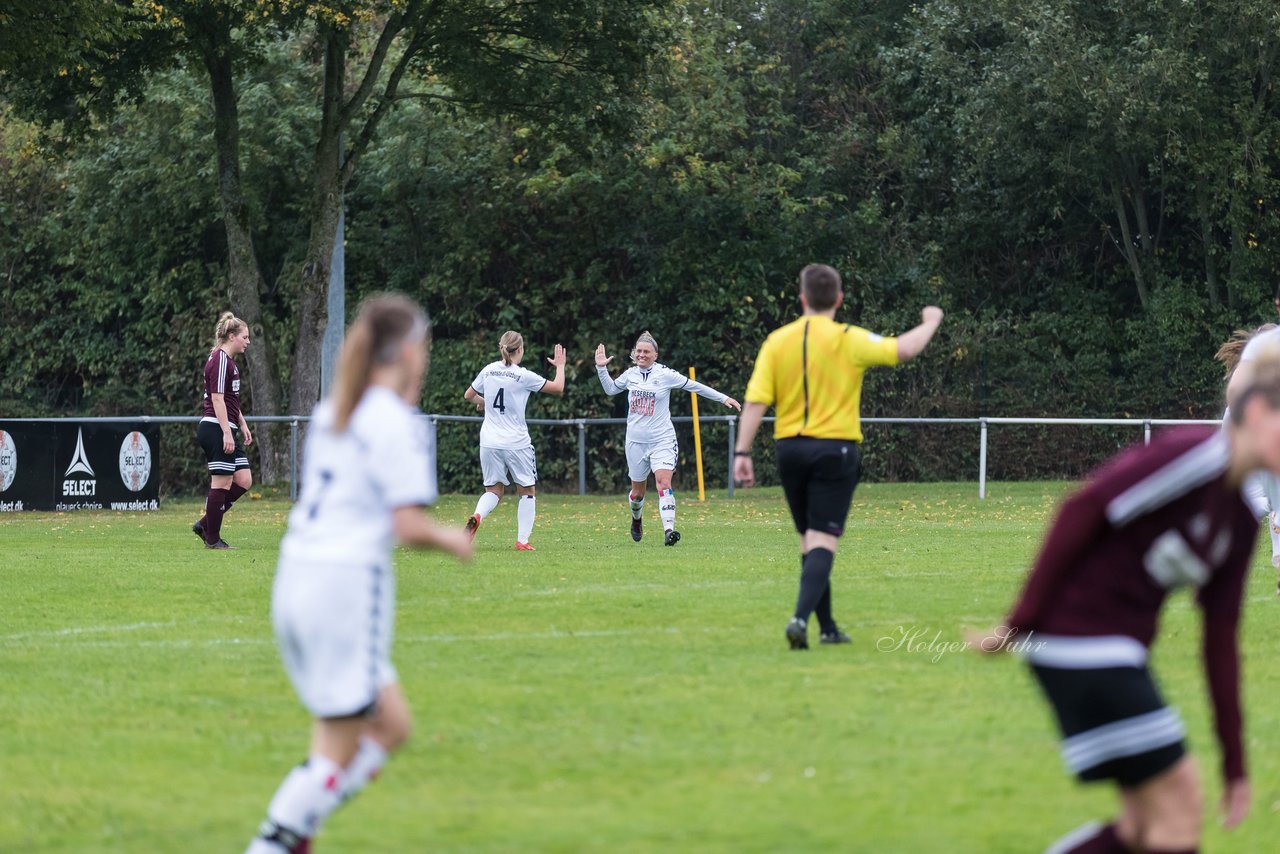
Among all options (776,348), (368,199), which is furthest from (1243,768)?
(368,199)

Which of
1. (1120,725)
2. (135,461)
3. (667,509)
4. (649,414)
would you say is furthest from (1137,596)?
(135,461)

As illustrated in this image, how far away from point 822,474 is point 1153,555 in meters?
5.51

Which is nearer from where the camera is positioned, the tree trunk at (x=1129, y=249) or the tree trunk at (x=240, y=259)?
the tree trunk at (x=240, y=259)

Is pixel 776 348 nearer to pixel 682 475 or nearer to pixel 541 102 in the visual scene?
pixel 541 102

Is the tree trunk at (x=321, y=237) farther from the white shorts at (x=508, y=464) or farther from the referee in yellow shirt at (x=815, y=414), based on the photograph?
the referee in yellow shirt at (x=815, y=414)

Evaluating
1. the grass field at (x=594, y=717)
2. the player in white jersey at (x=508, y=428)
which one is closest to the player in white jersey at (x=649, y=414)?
the player in white jersey at (x=508, y=428)

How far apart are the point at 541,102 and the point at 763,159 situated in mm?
6499

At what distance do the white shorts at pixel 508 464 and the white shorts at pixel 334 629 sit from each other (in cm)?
1190

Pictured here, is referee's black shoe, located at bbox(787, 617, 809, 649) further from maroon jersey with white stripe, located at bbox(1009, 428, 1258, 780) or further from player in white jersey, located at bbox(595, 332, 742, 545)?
player in white jersey, located at bbox(595, 332, 742, 545)

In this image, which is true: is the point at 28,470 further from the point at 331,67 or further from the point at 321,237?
the point at 331,67

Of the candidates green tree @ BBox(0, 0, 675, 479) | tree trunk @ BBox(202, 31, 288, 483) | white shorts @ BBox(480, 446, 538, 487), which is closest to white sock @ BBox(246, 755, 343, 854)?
white shorts @ BBox(480, 446, 538, 487)

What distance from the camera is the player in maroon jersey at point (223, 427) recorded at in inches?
647

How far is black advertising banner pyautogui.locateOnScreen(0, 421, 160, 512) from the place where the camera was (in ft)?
79.4

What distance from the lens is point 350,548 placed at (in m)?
4.78
